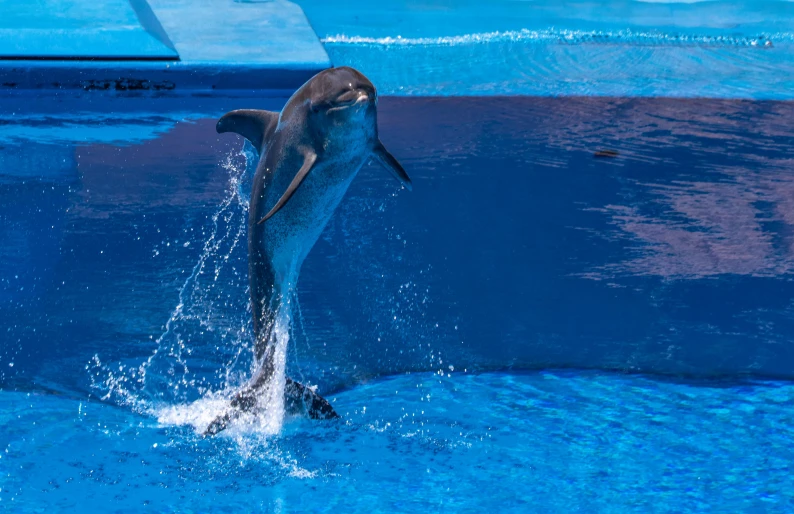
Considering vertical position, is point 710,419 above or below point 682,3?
below

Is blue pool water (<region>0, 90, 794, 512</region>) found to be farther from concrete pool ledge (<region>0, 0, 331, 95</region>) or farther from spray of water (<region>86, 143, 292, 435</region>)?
concrete pool ledge (<region>0, 0, 331, 95</region>)

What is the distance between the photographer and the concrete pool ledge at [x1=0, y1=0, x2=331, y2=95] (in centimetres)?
796

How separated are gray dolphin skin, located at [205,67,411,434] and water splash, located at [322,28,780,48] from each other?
23.2 feet

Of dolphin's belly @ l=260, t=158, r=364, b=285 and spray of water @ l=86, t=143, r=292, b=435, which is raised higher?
dolphin's belly @ l=260, t=158, r=364, b=285

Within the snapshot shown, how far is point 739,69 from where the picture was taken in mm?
9672

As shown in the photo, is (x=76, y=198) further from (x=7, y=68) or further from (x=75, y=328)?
(x=7, y=68)

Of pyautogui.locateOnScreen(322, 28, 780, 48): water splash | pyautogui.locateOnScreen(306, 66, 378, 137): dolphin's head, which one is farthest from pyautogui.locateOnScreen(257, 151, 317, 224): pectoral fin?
pyautogui.locateOnScreen(322, 28, 780, 48): water splash

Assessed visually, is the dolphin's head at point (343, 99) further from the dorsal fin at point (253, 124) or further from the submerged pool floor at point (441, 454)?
the submerged pool floor at point (441, 454)

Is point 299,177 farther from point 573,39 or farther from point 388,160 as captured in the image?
point 573,39

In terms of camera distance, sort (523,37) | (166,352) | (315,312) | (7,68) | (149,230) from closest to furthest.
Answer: (166,352)
(315,312)
(149,230)
(7,68)
(523,37)

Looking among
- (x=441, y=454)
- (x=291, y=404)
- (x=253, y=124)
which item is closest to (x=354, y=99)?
(x=253, y=124)

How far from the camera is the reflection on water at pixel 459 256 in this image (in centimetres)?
427

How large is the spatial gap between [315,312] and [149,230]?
1.30 m

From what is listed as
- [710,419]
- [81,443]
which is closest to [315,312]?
[81,443]
